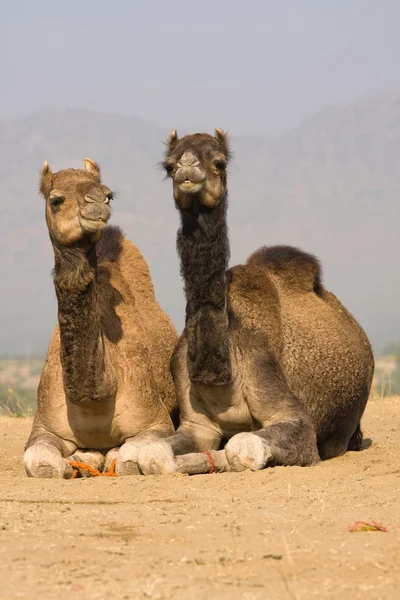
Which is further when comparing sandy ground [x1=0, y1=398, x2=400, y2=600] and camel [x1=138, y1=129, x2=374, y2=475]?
camel [x1=138, y1=129, x2=374, y2=475]

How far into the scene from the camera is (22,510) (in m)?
6.01

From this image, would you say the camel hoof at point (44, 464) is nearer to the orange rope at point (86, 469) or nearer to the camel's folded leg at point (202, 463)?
the orange rope at point (86, 469)

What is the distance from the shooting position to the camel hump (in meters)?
9.57

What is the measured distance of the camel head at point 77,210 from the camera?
7566 mm

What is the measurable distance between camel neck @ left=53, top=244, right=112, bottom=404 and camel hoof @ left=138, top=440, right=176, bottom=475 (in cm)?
60

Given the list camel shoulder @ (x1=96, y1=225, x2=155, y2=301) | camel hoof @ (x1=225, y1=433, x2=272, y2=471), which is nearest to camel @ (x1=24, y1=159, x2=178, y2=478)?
camel shoulder @ (x1=96, y1=225, x2=155, y2=301)

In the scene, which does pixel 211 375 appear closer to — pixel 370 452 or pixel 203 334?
pixel 203 334

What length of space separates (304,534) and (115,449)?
3.34 metres

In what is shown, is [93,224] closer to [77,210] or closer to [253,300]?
[77,210]

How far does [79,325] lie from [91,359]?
0.86ft

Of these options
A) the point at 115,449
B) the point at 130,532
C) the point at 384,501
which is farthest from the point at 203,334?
the point at 130,532

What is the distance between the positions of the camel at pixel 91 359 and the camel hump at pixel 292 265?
1.13 metres

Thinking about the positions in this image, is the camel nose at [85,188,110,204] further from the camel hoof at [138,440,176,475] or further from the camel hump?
the camel hump

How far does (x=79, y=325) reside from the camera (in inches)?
306
